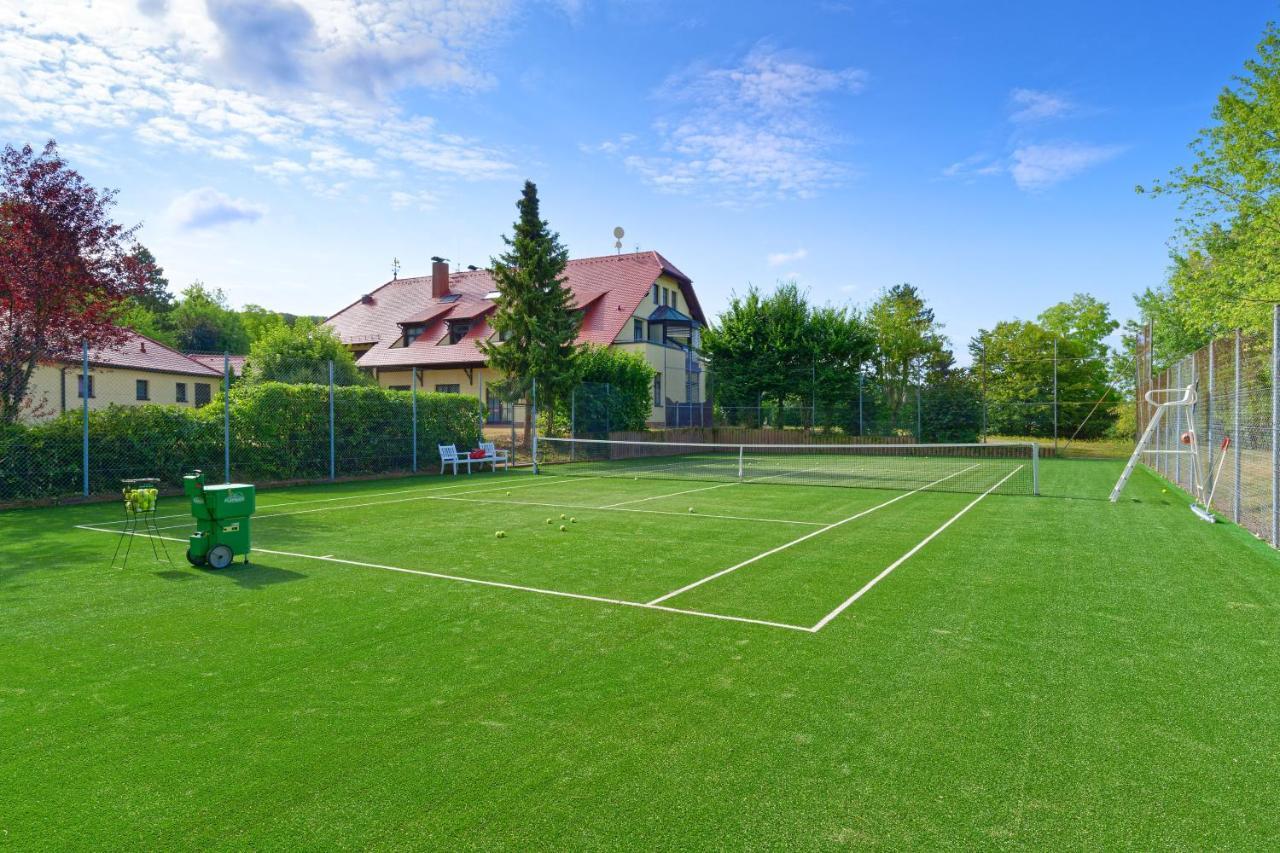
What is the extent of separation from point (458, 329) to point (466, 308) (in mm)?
1420

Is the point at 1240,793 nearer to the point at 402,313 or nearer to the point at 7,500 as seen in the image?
the point at 7,500

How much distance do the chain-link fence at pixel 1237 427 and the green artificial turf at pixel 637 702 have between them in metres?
2.13

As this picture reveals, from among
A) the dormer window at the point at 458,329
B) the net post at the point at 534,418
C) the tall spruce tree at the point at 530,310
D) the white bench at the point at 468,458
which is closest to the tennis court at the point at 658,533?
the white bench at the point at 468,458

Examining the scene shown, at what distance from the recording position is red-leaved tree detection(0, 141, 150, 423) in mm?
13898

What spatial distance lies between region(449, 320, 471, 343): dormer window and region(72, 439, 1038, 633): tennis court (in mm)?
19785

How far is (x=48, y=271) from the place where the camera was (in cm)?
1405

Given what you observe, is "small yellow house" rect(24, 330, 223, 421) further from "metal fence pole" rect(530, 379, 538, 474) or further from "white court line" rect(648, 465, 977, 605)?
"white court line" rect(648, 465, 977, 605)

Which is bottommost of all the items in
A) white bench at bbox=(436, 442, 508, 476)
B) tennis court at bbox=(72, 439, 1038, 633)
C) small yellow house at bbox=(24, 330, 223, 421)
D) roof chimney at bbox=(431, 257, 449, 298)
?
tennis court at bbox=(72, 439, 1038, 633)

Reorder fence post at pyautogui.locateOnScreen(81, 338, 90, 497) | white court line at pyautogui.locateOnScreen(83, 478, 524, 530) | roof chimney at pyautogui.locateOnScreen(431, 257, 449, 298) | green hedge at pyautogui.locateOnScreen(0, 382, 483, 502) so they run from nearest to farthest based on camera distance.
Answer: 1. white court line at pyautogui.locateOnScreen(83, 478, 524, 530)
2. green hedge at pyautogui.locateOnScreen(0, 382, 483, 502)
3. fence post at pyautogui.locateOnScreen(81, 338, 90, 497)
4. roof chimney at pyautogui.locateOnScreen(431, 257, 449, 298)

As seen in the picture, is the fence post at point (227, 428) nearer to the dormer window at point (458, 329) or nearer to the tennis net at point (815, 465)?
the tennis net at point (815, 465)

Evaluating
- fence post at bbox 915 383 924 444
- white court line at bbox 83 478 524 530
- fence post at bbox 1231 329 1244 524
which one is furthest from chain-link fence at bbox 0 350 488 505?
fence post at bbox 915 383 924 444

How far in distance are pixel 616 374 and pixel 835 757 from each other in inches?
Answer: 1049

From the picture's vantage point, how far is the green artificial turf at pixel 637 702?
9.82ft

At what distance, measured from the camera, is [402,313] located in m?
42.2
